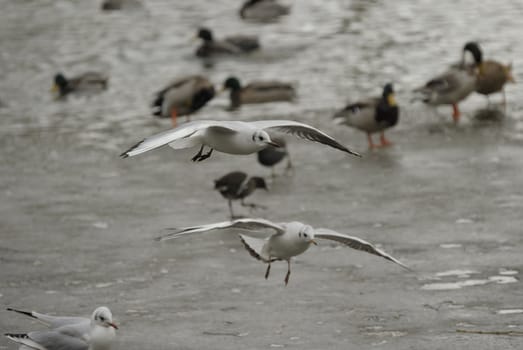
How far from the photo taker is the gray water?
34.5 feet

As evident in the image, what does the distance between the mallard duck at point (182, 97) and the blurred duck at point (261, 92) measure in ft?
2.02

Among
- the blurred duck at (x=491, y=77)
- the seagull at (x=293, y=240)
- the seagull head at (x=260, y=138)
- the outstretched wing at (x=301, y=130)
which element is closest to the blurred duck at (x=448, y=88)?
the blurred duck at (x=491, y=77)

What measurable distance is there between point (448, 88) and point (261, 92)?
326 cm

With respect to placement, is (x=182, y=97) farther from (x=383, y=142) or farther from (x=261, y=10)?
(x=261, y=10)

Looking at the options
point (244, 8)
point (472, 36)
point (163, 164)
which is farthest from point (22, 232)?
point (244, 8)

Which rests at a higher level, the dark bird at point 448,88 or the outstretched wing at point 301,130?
the outstretched wing at point 301,130

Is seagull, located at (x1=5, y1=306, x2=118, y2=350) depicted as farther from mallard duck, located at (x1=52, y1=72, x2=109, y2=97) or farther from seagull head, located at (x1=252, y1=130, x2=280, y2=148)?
mallard duck, located at (x1=52, y1=72, x2=109, y2=97)

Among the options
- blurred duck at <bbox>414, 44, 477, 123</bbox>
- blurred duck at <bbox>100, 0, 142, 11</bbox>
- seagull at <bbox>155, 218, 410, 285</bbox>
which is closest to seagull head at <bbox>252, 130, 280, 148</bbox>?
seagull at <bbox>155, 218, 410, 285</bbox>

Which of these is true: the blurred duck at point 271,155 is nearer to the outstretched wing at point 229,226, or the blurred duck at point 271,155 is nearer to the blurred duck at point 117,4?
the outstretched wing at point 229,226

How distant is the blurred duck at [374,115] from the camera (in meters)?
16.6

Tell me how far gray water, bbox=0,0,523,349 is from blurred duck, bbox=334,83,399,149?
0.38 metres

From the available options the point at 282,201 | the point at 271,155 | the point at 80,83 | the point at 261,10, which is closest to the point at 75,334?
the point at 282,201

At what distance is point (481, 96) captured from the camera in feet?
64.6

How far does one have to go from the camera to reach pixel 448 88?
58.2 ft
